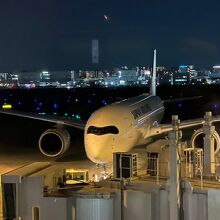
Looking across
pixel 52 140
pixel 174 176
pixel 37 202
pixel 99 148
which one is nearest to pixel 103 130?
pixel 99 148

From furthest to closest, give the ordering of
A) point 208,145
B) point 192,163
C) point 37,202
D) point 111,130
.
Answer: point 111,130 < point 208,145 < point 192,163 < point 37,202

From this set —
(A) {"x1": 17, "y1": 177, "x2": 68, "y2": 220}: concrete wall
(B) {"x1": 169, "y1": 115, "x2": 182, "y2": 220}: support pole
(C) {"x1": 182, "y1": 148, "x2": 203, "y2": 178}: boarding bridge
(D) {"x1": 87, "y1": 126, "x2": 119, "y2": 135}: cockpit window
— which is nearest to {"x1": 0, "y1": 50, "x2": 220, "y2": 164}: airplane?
(D) {"x1": 87, "y1": 126, "x2": 119, "y2": 135}: cockpit window

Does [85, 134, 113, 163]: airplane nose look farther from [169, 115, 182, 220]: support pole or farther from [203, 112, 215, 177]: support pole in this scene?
[169, 115, 182, 220]: support pole

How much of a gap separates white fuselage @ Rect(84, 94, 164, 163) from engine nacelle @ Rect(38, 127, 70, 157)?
4338 mm

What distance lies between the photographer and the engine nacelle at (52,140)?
31312 mm

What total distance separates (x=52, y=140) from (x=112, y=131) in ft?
28.2

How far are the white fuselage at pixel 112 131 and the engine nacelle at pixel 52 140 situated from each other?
14.2 ft

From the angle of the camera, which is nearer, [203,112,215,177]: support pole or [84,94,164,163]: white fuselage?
[203,112,215,177]: support pole

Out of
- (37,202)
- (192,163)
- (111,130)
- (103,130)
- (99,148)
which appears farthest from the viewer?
(111,130)

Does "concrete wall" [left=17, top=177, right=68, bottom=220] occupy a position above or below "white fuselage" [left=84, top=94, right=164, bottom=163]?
below

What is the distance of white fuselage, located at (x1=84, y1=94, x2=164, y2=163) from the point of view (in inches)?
959

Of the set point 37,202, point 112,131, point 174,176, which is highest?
point 112,131

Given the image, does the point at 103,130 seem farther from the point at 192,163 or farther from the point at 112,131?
the point at 192,163

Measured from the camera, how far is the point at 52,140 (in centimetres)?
3288
